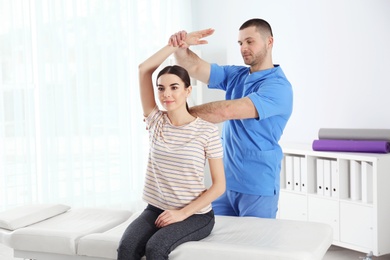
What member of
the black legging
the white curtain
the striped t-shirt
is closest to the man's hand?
the striped t-shirt

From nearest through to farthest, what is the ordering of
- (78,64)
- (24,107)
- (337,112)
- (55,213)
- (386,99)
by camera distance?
(55,213), (386,99), (337,112), (24,107), (78,64)

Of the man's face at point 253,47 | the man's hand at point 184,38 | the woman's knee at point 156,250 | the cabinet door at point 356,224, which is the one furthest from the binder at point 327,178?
the woman's knee at point 156,250

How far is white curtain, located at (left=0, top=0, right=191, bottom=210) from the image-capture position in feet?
12.9

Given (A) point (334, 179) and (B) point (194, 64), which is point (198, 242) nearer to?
(B) point (194, 64)

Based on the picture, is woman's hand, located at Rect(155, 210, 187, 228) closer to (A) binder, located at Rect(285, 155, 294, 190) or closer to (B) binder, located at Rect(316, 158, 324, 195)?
(B) binder, located at Rect(316, 158, 324, 195)

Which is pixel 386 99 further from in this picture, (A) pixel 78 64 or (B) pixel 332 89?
(A) pixel 78 64

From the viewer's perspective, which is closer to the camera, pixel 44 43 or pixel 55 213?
pixel 55 213

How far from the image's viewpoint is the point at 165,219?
1.84 m

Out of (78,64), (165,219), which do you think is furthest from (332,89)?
(165,219)

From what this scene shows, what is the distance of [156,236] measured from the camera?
5.81 feet

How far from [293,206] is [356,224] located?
0.50m

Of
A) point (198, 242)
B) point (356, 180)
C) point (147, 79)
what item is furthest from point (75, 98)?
point (198, 242)

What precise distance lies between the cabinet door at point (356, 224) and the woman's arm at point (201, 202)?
148 centimetres

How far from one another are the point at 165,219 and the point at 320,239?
510 millimetres
